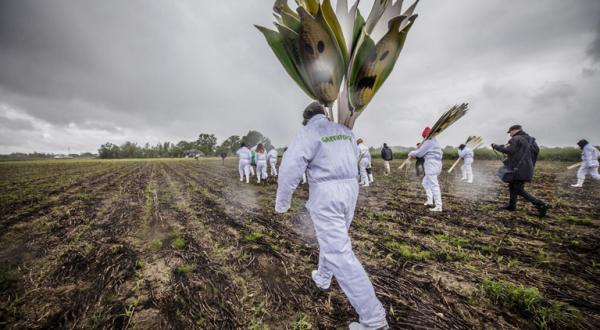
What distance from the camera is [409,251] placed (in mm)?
3391

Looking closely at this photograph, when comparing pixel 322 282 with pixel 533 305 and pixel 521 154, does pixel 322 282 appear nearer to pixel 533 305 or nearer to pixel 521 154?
pixel 533 305

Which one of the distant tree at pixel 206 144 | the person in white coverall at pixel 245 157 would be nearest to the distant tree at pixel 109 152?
the distant tree at pixel 206 144

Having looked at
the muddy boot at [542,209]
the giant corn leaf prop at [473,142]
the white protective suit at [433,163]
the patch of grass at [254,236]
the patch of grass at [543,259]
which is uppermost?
the giant corn leaf prop at [473,142]

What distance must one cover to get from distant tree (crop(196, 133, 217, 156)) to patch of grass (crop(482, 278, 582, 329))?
118845mm

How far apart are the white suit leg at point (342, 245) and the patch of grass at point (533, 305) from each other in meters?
1.70

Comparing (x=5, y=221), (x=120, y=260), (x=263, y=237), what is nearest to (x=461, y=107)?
(x=263, y=237)

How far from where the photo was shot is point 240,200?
7.63 m

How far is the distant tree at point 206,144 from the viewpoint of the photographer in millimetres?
109750

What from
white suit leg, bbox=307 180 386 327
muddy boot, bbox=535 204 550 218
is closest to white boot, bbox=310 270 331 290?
white suit leg, bbox=307 180 386 327

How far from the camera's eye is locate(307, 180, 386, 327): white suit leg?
5.44 ft

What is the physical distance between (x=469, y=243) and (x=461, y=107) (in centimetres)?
249

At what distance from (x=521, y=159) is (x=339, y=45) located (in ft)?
19.6

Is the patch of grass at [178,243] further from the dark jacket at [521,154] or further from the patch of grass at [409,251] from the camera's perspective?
the dark jacket at [521,154]

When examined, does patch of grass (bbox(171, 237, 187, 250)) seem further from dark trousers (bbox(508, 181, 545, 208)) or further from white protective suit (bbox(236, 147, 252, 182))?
white protective suit (bbox(236, 147, 252, 182))
